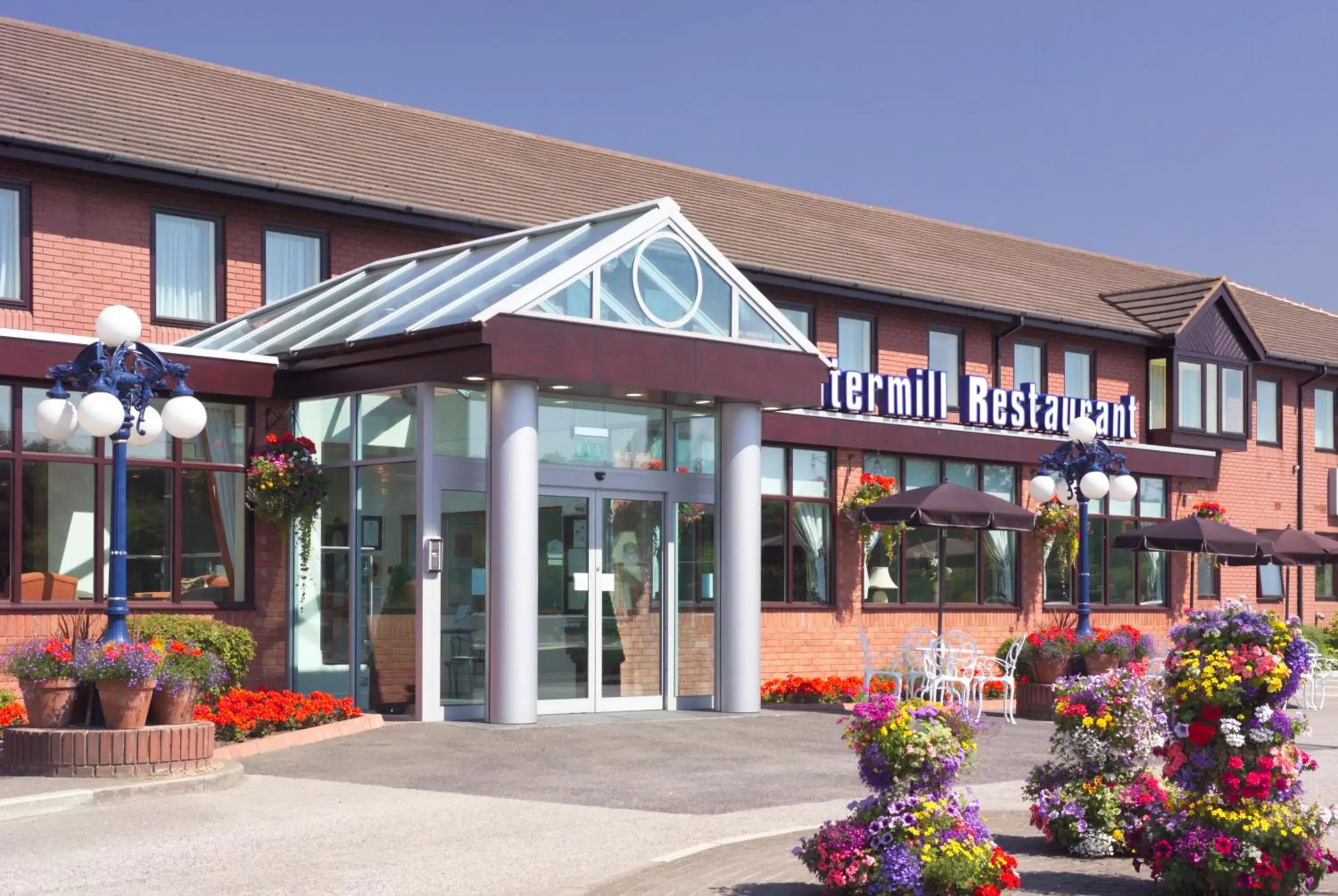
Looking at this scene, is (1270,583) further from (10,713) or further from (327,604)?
(10,713)

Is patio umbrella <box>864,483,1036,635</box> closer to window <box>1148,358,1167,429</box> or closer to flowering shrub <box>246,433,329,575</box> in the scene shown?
flowering shrub <box>246,433,329,575</box>

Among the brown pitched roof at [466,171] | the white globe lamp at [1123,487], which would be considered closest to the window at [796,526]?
the brown pitched roof at [466,171]

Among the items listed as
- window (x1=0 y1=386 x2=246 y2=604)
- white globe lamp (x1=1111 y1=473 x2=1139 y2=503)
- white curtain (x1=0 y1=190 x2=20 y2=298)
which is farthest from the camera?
white globe lamp (x1=1111 y1=473 x2=1139 y2=503)

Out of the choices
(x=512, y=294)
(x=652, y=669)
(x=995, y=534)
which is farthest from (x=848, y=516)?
(x=512, y=294)

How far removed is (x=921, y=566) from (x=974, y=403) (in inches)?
105

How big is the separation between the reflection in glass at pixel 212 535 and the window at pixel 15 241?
2.74 metres

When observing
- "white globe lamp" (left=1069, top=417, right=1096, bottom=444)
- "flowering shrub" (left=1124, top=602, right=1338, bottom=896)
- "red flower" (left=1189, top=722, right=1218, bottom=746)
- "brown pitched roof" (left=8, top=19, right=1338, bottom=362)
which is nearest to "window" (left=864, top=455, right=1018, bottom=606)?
"brown pitched roof" (left=8, top=19, right=1338, bottom=362)

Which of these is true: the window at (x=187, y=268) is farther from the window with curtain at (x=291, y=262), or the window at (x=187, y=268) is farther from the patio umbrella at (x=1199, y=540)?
the patio umbrella at (x=1199, y=540)

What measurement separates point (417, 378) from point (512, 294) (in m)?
1.28

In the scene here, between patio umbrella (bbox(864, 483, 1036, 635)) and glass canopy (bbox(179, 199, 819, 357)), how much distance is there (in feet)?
9.08

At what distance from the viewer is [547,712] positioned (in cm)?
1773

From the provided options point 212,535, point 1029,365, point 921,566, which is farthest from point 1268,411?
point 212,535

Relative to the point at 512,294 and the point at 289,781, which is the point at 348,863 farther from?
the point at 512,294

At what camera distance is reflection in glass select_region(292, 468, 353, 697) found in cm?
1775
